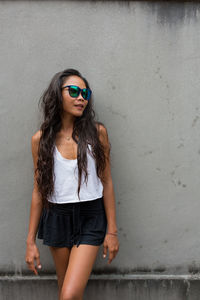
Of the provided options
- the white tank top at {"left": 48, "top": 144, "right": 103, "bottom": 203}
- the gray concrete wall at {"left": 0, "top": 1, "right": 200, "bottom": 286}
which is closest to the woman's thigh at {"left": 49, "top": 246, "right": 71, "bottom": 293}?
the white tank top at {"left": 48, "top": 144, "right": 103, "bottom": 203}

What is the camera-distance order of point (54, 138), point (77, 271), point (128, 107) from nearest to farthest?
point (77, 271) < point (54, 138) < point (128, 107)

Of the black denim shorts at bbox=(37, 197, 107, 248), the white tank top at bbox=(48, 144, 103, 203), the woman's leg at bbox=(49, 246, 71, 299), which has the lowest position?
the woman's leg at bbox=(49, 246, 71, 299)

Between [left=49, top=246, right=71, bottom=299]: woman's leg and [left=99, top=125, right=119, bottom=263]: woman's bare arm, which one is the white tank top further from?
[left=49, top=246, right=71, bottom=299]: woman's leg

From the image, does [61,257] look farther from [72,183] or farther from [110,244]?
[72,183]

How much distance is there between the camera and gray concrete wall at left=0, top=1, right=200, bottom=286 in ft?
8.35

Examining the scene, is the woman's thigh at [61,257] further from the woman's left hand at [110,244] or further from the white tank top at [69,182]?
the white tank top at [69,182]

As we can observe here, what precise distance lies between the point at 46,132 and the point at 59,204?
1.79 feet

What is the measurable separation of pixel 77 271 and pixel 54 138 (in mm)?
952

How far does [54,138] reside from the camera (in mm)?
2244

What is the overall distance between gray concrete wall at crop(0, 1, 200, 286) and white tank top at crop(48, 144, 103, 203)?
556 mm

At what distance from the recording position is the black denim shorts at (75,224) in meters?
2.18

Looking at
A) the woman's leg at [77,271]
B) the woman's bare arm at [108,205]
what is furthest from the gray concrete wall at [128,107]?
the woman's leg at [77,271]

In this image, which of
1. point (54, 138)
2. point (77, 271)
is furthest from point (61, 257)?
point (54, 138)

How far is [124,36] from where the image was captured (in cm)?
256
